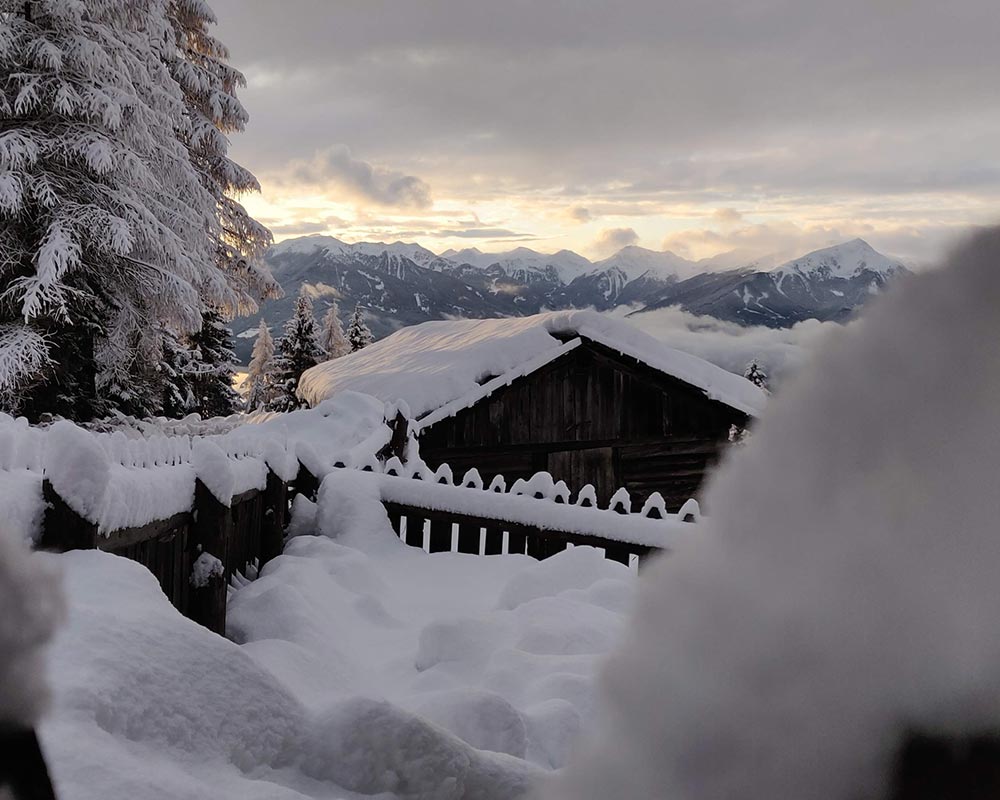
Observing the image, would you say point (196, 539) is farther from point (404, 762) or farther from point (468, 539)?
point (404, 762)

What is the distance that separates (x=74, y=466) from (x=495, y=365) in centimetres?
1002

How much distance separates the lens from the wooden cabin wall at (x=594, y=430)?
12.5 meters

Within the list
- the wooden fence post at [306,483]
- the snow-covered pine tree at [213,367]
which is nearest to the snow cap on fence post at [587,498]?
the wooden fence post at [306,483]

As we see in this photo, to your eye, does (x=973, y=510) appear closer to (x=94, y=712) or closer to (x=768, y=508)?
(x=768, y=508)

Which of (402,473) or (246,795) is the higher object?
(246,795)

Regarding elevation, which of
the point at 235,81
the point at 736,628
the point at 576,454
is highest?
the point at 235,81

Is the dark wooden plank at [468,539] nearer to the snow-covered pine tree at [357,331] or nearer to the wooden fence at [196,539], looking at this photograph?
the wooden fence at [196,539]

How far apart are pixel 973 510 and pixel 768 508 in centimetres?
7

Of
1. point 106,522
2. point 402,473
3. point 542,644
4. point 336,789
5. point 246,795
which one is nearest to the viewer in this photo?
point 246,795

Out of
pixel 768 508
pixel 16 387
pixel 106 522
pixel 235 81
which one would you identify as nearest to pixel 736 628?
pixel 768 508

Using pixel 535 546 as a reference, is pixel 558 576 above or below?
above

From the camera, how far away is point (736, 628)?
11.7 inches

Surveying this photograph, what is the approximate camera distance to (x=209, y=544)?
4.07 meters

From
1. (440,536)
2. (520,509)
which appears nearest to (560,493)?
(520,509)
